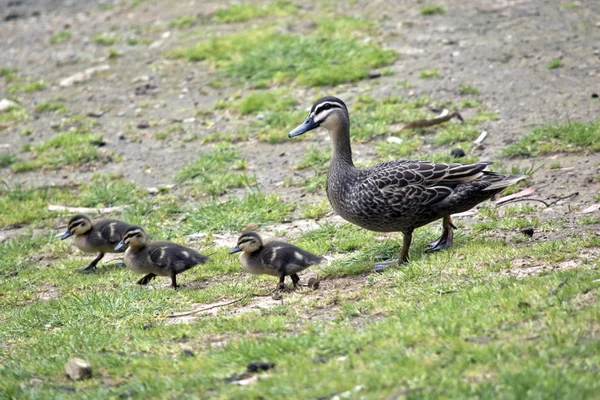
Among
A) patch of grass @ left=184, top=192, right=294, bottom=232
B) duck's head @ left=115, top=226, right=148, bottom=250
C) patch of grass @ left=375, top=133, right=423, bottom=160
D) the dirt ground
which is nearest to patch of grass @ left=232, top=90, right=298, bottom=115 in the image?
the dirt ground

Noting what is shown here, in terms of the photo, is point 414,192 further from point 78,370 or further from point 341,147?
point 78,370

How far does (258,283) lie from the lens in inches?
327

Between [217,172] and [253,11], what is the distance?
6300mm

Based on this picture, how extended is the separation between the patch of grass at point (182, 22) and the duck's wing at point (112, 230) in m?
8.54

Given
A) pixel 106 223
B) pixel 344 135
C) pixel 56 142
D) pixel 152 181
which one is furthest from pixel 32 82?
pixel 344 135

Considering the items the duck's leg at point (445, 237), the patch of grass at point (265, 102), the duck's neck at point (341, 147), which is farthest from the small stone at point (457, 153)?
the patch of grass at point (265, 102)

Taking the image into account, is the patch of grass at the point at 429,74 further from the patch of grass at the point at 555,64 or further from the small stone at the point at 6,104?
the small stone at the point at 6,104

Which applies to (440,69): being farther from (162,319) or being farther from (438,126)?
(162,319)

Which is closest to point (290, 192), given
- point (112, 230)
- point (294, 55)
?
point (112, 230)

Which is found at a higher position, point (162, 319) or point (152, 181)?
point (162, 319)

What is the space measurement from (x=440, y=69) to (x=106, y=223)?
6271 mm

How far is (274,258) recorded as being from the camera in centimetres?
777

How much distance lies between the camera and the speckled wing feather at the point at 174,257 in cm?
822

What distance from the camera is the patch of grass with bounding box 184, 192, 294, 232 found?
33.2 ft
